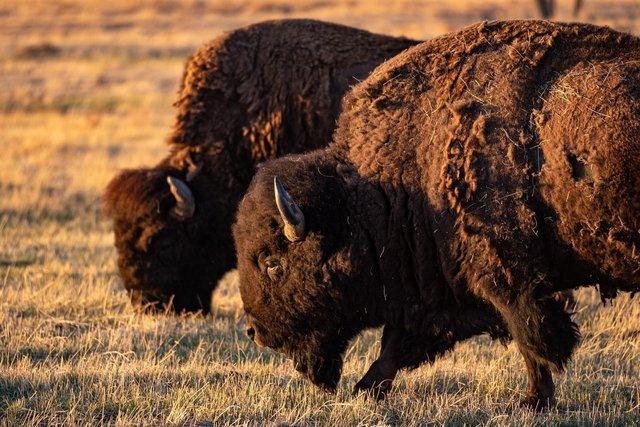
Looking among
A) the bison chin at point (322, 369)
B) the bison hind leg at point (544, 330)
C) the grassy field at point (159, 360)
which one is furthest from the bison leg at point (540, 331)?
the bison chin at point (322, 369)

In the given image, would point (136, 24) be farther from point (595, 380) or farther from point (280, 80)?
point (595, 380)

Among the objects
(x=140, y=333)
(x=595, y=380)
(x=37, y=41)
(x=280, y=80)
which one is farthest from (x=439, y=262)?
(x=37, y=41)

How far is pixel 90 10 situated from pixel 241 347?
2110 inches

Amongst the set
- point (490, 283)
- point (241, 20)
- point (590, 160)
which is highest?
point (241, 20)

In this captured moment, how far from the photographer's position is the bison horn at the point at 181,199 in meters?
9.96

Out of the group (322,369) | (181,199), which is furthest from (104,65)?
(322,369)

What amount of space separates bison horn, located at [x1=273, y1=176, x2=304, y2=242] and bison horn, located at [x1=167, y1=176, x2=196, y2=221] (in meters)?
3.30

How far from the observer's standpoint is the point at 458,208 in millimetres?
6570

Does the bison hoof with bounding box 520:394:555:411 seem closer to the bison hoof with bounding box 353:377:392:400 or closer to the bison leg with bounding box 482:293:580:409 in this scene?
the bison leg with bounding box 482:293:580:409

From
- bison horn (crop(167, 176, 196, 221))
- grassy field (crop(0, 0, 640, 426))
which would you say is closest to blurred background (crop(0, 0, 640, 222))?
grassy field (crop(0, 0, 640, 426))

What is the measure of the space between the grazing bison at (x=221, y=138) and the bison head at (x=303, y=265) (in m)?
2.82

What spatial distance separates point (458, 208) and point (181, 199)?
13.3 feet

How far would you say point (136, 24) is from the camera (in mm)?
52031

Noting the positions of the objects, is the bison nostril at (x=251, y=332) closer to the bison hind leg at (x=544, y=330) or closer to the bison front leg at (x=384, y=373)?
the bison front leg at (x=384, y=373)
